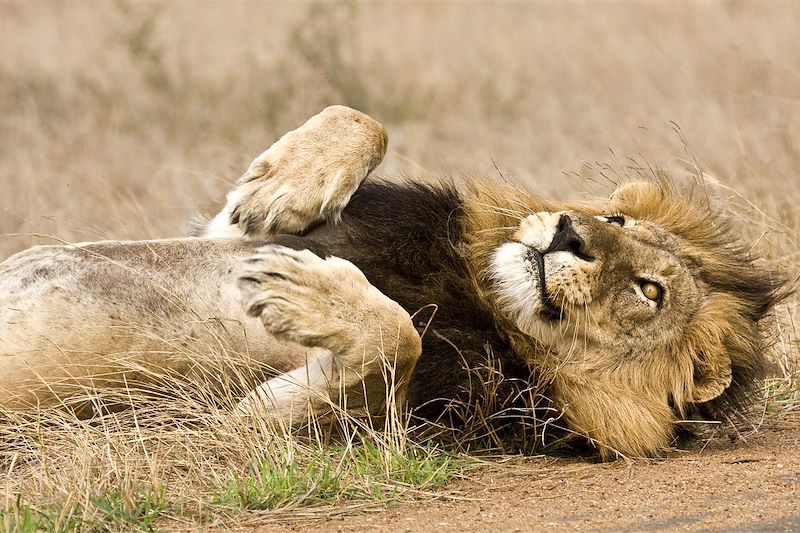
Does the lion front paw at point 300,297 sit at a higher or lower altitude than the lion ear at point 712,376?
higher

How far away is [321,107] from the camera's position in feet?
36.2

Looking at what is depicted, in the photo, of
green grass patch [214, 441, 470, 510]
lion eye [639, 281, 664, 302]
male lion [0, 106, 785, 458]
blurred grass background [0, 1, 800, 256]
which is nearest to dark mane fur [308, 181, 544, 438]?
male lion [0, 106, 785, 458]

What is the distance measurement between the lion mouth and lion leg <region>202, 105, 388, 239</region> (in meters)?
0.78

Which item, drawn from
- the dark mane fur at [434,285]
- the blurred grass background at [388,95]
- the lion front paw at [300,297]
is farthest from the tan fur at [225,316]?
the blurred grass background at [388,95]

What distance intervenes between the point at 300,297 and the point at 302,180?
0.79 meters

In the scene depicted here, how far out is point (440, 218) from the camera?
4.48 metres

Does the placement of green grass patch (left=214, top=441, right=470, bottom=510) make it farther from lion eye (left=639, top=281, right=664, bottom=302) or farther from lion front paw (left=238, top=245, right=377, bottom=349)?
lion eye (left=639, top=281, right=664, bottom=302)

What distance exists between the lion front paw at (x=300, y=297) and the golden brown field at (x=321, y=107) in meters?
0.41

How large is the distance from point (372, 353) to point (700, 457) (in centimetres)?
135

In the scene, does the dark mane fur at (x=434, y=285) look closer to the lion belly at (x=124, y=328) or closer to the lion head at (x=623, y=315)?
the lion head at (x=623, y=315)

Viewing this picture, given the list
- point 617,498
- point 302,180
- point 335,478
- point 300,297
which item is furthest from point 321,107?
point 617,498

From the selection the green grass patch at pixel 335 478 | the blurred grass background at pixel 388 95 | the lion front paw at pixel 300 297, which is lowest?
the green grass patch at pixel 335 478

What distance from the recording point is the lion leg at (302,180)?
4.27 meters

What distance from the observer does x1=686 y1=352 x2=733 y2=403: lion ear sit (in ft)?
13.9
